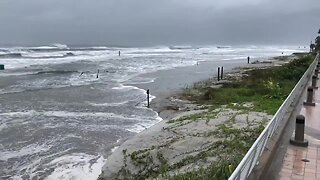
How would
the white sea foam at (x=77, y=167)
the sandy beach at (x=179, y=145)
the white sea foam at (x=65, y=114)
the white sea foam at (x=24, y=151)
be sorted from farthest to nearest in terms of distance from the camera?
the white sea foam at (x=65, y=114), the white sea foam at (x=24, y=151), the white sea foam at (x=77, y=167), the sandy beach at (x=179, y=145)

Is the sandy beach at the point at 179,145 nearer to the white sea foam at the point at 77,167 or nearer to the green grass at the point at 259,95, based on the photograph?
the white sea foam at the point at 77,167

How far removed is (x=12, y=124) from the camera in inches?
641

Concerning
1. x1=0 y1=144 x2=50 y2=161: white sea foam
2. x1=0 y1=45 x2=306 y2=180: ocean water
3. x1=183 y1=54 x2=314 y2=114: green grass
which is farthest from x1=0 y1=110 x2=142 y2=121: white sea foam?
x1=0 y1=144 x2=50 y2=161: white sea foam

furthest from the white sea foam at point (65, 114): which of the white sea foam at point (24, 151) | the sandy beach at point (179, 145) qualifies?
the white sea foam at point (24, 151)

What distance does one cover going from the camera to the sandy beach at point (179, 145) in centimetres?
938

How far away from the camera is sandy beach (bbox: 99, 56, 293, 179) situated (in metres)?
9.38

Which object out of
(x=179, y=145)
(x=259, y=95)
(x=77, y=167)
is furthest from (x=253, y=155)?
(x=259, y=95)

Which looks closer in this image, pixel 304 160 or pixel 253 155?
pixel 253 155

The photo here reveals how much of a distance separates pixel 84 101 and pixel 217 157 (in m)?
15.5

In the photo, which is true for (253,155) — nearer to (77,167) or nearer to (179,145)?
(179,145)

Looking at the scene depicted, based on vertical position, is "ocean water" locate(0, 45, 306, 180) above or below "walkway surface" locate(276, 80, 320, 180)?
below

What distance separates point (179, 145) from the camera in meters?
11.2

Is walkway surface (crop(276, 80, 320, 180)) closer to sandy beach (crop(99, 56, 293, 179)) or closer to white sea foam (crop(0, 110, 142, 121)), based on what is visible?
sandy beach (crop(99, 56, 293, 179))

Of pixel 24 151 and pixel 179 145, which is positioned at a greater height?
pixel 179 145
